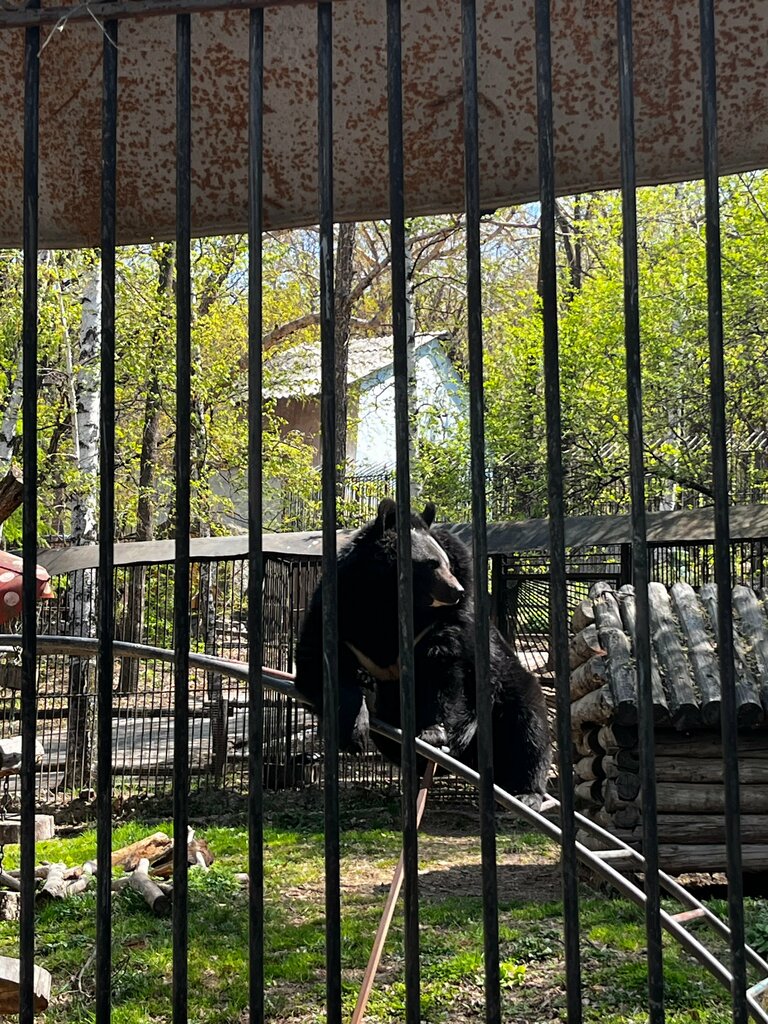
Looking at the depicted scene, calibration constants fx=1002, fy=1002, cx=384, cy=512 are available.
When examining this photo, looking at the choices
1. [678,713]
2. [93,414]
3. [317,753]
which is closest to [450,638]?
[678,713]

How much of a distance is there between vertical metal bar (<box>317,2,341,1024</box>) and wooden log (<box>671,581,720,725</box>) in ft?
20.1

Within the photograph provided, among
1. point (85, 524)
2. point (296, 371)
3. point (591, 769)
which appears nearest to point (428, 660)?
point (591, 769)

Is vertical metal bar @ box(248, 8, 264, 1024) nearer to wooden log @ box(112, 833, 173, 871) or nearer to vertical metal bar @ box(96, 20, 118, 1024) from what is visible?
vertical metal bar @ box(96, 20, 118, 1024)

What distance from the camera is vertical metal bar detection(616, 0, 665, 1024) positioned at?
1.79m

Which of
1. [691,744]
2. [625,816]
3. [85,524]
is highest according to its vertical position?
[85,524]

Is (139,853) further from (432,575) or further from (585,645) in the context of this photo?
(432,575)

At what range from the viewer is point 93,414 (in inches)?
627

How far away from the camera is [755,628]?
860 cm

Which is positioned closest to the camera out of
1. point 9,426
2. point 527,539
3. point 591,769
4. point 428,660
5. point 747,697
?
point 428,660

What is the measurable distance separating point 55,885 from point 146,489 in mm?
12644

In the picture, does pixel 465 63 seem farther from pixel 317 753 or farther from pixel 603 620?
pixel 317 753

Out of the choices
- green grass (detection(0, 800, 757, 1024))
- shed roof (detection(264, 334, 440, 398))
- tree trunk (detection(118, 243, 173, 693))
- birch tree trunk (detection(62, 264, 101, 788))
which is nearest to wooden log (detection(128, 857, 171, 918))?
green grass (detection(0, 800, 757, 1024))

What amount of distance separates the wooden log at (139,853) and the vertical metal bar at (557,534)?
808 centimetres

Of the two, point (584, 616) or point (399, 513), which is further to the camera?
point (584, 616)
